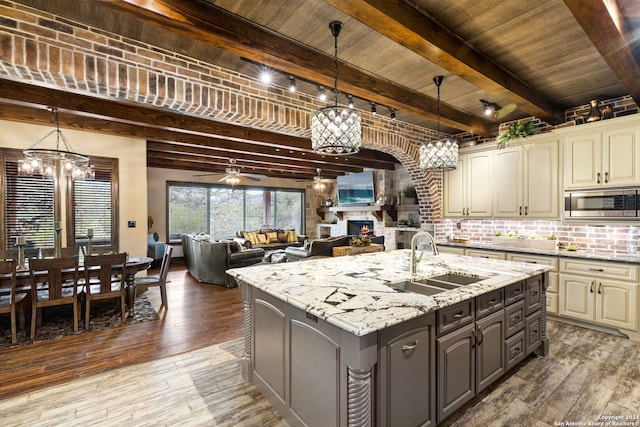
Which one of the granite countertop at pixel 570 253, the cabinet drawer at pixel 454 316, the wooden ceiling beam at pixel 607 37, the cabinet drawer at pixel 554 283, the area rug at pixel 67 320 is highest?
the wooden ceiling beam at pixel 607 37

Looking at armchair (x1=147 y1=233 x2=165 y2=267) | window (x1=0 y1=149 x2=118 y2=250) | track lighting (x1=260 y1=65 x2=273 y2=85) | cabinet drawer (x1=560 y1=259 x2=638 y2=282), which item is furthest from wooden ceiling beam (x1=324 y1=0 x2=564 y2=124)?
armchair (x1=147 y1=233 x2=165 y2=267)

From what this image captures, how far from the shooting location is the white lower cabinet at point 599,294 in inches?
126

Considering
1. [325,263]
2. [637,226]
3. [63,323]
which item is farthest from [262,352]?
[637,226]

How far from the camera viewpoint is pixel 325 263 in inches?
114

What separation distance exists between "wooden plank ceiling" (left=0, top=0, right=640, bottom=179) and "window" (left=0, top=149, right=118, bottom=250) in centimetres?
119

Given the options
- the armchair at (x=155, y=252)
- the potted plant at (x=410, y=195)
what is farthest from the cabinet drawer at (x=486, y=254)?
the armchair at (x=155, y=252)

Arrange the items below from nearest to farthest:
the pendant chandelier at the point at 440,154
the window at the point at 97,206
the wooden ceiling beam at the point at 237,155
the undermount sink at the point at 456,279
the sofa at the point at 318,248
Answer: the undermount sink at the point at 456,279 < the pendant chandelier at the point at 440,154 < the window at the point at 97,206 < the wooden ceiling beam at the point at 237,155 < the sofa at the point at 318,248

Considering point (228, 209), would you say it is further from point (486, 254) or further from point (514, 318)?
point (514, 318)

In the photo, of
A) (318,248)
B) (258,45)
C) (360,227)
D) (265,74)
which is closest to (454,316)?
(258,45)

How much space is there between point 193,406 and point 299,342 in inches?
43.2

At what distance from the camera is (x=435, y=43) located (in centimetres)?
221

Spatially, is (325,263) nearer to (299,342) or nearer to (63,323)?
(299,342)

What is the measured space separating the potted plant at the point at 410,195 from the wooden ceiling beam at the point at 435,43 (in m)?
4.48

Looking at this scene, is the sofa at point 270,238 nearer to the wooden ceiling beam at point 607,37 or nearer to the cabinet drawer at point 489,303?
the cabinet drawer at point 489,303
